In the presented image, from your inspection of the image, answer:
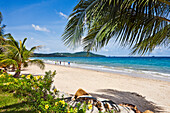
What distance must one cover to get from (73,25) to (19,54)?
5.78m

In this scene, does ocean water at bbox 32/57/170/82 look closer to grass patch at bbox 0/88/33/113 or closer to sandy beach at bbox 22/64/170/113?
sandy beach at bbox 22/64/170/113

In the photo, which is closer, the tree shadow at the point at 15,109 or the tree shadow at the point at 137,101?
the tree shadow at the point at 15,109

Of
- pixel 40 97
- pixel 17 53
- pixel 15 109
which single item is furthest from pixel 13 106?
pixel 17 53

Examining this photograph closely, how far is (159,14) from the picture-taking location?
6.97ft

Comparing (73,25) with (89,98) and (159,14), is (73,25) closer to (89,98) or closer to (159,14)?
(159,14)

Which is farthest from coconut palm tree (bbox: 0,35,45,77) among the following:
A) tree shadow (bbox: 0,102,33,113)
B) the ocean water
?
the ocean water

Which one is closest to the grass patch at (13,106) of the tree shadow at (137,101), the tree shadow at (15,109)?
the tree shadow at (15,109)

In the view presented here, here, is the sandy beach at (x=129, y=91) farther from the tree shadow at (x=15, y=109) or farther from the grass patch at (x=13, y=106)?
the tree shadow at (x=15, y=109)

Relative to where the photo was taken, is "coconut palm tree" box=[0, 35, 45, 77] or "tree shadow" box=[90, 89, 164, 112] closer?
"tree shadow" box=[90, 89, 164, 112]

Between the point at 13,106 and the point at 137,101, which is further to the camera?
the point at 137,101

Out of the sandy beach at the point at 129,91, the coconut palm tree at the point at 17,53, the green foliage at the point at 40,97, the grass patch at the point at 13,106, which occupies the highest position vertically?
the coconut palm tree at the point at 17,53

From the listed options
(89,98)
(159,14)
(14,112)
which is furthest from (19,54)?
(159,14)

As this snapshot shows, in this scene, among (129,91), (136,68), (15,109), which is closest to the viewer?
(15,109)

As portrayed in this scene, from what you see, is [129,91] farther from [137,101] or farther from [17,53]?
[17,53]
